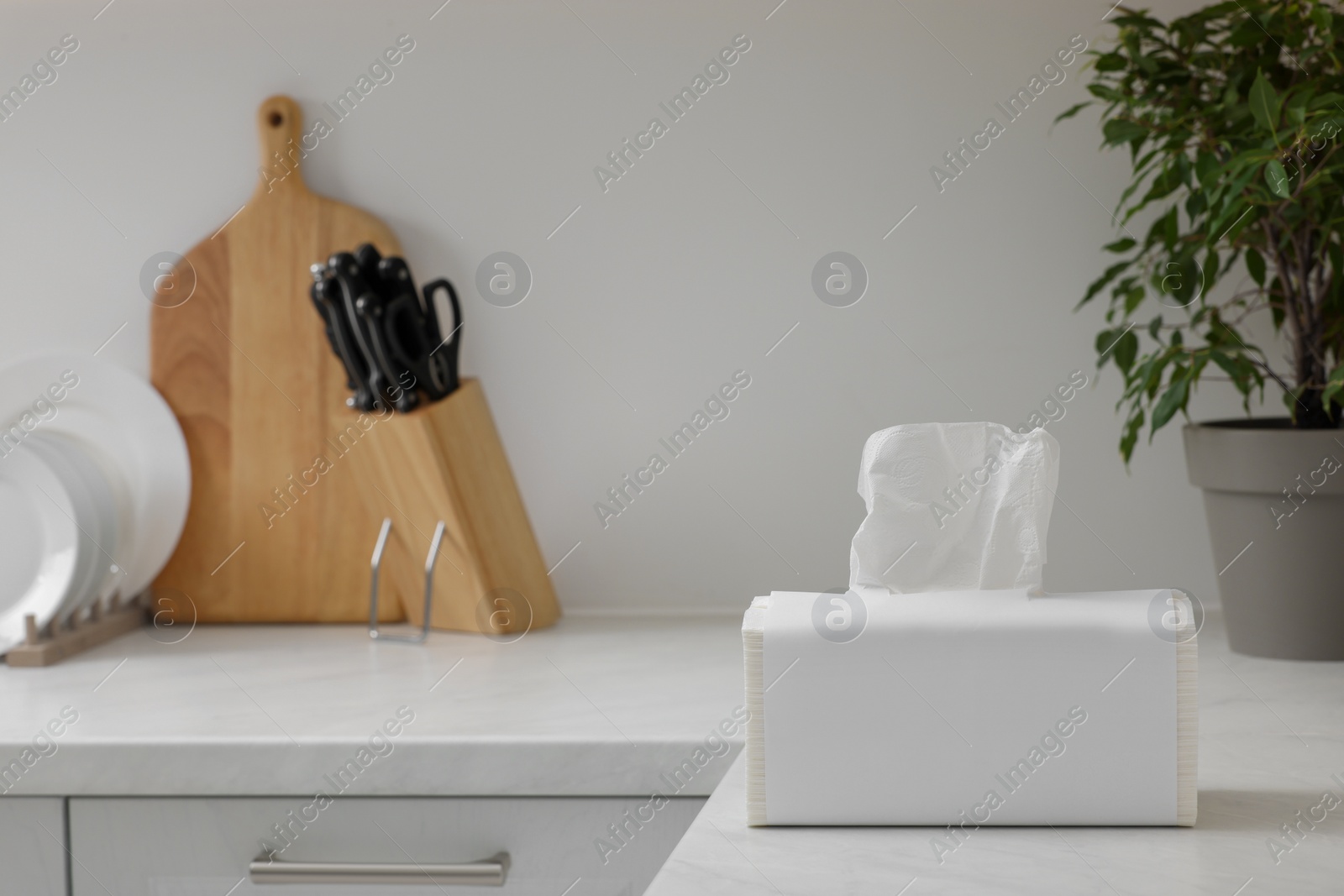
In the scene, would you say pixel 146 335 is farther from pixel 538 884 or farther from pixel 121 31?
pixel 538 884

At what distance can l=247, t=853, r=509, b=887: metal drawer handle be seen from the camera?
82 cm

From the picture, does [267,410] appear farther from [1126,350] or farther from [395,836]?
[1126,350]

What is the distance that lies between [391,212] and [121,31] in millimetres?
362

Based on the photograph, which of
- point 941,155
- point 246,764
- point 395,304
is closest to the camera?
point 246,764

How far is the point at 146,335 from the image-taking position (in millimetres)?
1315

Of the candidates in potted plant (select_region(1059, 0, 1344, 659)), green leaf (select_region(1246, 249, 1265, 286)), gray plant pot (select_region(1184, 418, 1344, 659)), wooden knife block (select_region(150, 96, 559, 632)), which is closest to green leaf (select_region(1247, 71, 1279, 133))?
potted plant (select_region(1059, 0, 1344, 659))

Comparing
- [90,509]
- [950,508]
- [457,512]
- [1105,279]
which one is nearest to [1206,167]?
[1105,279]

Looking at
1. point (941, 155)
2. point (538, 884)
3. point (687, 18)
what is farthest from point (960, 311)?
point (538, 884)

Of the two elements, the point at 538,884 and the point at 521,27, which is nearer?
the point at 538,884

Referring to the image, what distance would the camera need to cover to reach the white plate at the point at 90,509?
1.13 metres

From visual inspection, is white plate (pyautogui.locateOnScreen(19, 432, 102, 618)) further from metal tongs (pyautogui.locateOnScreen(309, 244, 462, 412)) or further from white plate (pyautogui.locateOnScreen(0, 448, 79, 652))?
metal tongs (pyautogui.locateOnScreen(309, 244, 462, 412))

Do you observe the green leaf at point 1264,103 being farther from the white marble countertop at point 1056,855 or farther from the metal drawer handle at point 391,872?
the metal drawer handle at point 391,872

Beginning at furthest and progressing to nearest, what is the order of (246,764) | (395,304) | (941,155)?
(941,155), (395,304), (246,764)

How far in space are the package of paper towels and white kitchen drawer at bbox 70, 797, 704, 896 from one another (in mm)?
237
